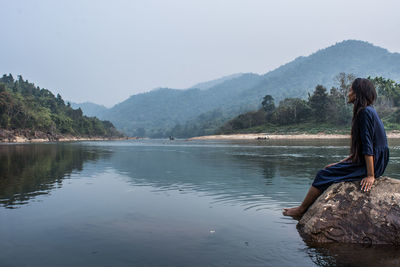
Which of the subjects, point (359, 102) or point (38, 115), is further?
point (38, 115)

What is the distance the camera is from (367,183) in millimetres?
5922

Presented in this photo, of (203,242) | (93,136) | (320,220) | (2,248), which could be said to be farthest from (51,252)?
(93,136)

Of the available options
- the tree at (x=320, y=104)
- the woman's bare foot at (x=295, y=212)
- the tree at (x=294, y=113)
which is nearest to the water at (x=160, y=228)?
the woman's bare foot at (x=295, y=212)

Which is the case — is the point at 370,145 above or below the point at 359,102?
below

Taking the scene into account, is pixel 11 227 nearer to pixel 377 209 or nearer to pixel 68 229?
pixel 68 229

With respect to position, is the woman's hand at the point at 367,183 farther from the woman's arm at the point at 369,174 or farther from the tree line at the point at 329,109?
the tree line at the point at 329,109

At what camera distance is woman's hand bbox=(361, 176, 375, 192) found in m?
5.88

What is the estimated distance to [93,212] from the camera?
→ 8148 mm

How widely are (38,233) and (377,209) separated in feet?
20.7

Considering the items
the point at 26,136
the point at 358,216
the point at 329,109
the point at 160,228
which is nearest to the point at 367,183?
the point at 358,216

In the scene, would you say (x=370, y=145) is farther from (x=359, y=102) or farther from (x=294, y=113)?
(x=294, y=113)

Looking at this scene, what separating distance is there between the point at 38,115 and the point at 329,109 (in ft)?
314

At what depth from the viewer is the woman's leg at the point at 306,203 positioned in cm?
689

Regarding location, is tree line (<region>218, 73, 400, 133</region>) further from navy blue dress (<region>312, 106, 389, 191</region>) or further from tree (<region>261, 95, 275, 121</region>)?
navy blue dress (<region>312, 106, 389, 191</region>)
